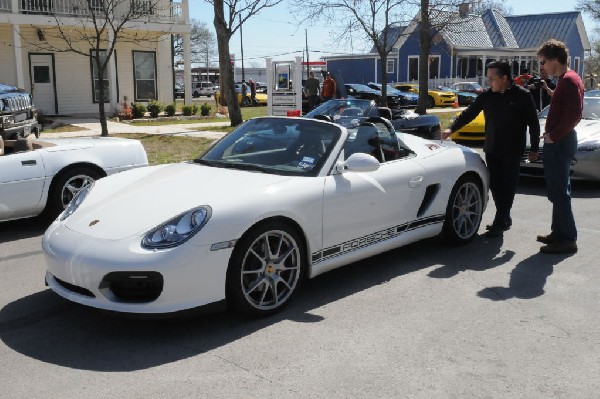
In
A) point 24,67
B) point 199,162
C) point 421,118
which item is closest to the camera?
point 199,162

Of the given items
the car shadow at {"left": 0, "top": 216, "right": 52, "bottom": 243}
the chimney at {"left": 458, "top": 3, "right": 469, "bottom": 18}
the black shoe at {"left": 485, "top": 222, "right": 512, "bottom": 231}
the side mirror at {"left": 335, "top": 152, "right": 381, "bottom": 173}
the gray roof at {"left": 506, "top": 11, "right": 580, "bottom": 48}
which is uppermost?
the gray roof at {"left": 506, "top": 11, "right": 580, "bottom": 48}

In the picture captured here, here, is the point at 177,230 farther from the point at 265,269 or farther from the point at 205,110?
the point at 205,110

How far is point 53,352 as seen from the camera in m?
3.82

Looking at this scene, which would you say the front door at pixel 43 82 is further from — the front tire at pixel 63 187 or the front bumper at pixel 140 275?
the front bumper at pixel 140 275

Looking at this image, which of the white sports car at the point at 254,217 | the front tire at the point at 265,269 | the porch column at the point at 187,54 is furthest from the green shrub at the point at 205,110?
the front tire at the point at 265,269

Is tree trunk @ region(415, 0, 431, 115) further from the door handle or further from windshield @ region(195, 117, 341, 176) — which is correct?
windshield @ region(195, 117, 341, 176)

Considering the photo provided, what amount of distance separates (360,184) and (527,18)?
175 feet

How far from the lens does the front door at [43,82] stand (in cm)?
2470

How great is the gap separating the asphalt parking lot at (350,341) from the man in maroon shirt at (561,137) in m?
0.46

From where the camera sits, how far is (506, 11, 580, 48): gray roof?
51.2 m

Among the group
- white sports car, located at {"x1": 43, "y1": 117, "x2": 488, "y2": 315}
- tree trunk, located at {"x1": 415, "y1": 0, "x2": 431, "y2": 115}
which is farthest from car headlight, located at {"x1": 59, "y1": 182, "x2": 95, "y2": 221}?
tree trunk, located at {"x1": 415, "y1": 0, "x2": 431, "y2": 115}

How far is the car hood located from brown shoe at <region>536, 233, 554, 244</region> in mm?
2854

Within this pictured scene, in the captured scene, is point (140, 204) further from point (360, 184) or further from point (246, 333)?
point (360, 184)

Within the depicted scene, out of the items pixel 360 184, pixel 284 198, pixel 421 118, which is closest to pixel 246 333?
pixel 284 198
